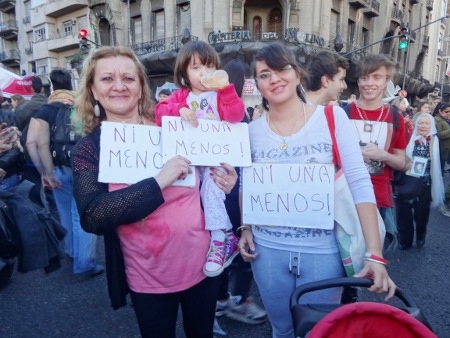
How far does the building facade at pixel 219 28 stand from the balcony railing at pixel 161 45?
56 millimetres

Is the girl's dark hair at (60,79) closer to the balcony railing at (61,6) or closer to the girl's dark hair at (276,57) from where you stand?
the girl's dark hair at (276,57)

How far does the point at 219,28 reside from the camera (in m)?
18.0

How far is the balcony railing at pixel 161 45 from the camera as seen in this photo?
19656 millimetres

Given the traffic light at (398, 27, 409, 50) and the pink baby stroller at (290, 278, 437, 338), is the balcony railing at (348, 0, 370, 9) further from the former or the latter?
the pink baby stroller at (290, 278, 437, 338)

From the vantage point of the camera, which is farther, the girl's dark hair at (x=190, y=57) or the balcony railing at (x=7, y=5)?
the balcony railing at (x=7, y=5)

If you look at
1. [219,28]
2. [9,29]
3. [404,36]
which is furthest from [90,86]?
[9,29]

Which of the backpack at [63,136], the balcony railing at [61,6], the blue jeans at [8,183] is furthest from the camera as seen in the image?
the balcony railing at [61,6]

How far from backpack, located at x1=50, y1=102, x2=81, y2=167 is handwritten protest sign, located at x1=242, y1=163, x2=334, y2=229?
7.89ft

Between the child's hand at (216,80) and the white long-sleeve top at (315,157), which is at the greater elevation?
the child's hand at (216,80)

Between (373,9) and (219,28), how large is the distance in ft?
39.8

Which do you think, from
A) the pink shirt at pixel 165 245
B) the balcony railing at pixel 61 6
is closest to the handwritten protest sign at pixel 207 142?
the pink shirt at pixel 165 245

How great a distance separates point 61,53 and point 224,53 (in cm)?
1780

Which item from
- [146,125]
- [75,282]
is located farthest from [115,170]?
[75,282]

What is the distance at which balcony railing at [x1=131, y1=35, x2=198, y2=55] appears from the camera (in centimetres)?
1966
